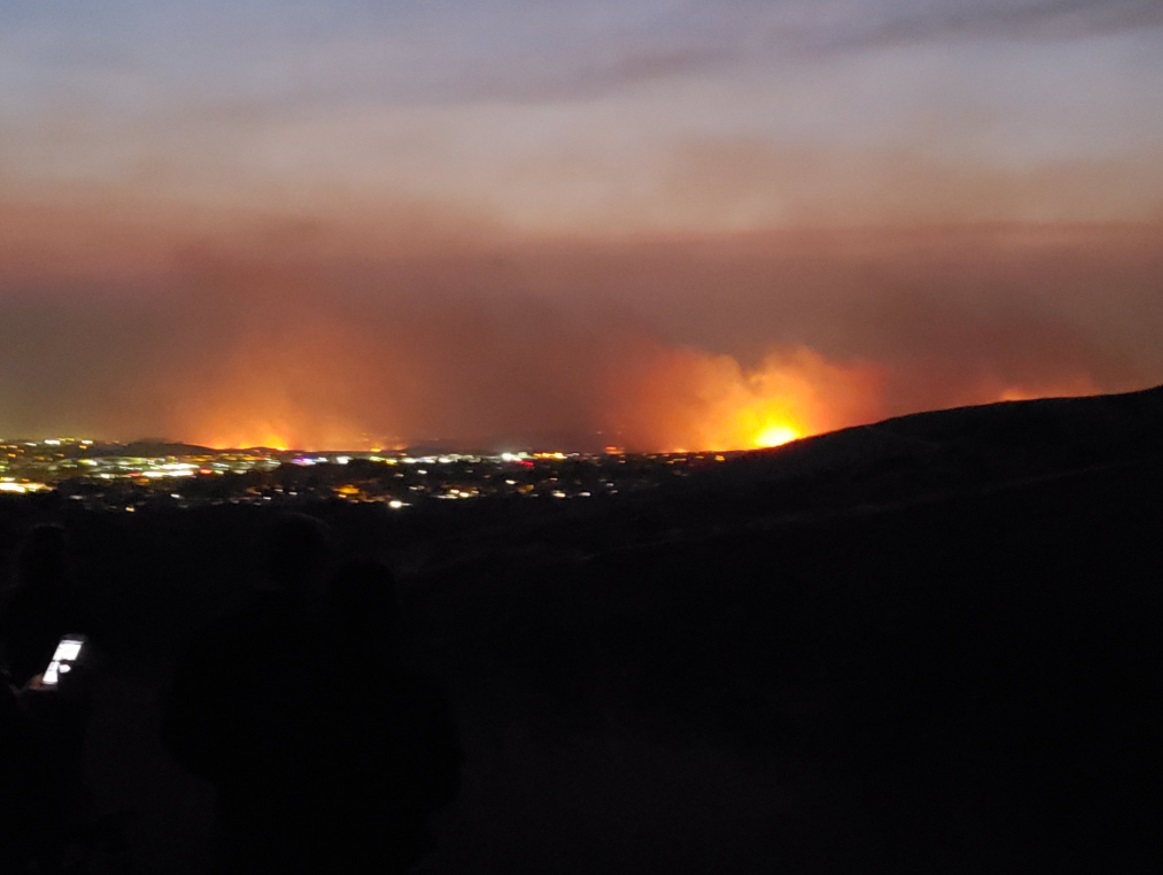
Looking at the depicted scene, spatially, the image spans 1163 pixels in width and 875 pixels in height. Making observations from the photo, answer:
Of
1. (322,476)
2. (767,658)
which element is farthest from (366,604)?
(322,476)

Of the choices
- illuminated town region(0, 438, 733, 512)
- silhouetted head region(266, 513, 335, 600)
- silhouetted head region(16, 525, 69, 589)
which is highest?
illuminated town region(0, 438, 733, 512)

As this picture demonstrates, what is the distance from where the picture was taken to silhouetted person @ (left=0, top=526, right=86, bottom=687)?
6629 mm

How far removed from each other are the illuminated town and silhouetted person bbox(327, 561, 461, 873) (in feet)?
39.1

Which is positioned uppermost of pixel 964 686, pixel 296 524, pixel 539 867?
pixel 296 524

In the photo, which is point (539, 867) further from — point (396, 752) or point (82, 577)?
point (82, 577)

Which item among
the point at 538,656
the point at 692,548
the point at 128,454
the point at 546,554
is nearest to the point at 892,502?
the point at 692,548

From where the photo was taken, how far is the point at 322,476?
787 inches

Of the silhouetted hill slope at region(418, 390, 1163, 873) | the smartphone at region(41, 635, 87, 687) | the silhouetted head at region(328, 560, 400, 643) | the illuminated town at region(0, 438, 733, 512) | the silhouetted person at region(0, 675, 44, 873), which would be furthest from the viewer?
the illuminated town at region(0, 438, 733, 512)

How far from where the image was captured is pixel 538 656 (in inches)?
447

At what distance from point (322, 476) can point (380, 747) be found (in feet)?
52.6

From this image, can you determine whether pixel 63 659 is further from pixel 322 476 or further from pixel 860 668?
pixel 322 476

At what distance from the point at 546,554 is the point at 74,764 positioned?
774 cm

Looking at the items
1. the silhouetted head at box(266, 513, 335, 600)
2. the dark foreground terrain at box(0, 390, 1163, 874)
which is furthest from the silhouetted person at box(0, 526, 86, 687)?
the silhouetted head at box(266, 513, 335, 600)

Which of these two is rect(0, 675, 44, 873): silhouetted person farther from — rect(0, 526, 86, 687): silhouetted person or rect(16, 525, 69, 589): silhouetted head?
rect(16, 525, 69, 589): silhouetted head
